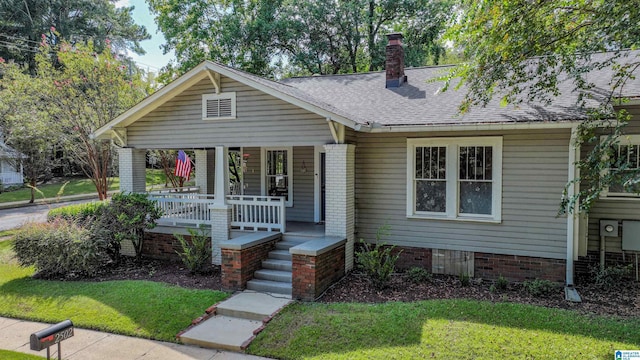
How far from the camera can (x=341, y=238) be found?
7891 millimetres

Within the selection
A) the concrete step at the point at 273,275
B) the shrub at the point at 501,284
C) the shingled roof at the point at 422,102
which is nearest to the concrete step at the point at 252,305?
the concrete step at the point at 273,275

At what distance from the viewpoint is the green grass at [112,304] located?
6.00 meters

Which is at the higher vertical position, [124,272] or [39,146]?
[39,146]

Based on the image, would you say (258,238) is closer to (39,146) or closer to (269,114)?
(269,114)

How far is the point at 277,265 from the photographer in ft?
25.4

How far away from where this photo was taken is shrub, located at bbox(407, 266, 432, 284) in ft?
25.0

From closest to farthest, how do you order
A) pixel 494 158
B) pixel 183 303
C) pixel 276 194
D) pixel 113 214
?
pixel 183 303 < pixel 494 158 < pixel 113 214 < pixel 276 194

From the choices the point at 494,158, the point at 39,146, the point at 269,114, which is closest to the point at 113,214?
the point at 269,114

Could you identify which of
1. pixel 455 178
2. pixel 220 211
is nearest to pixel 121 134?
pixel 220 211

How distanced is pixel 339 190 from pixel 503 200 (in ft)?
10.8

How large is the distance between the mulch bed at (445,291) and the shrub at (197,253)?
0.68 ft

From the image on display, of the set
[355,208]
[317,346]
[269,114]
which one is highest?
[269,114]

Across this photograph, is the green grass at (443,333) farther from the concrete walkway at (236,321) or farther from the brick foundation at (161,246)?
the brick foundation at (161,246)

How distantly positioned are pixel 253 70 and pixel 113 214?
48.5ft
